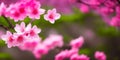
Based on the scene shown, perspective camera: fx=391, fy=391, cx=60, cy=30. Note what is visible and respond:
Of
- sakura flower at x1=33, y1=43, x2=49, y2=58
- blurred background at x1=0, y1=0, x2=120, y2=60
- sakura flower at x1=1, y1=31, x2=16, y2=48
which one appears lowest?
sakura flower at x1=1, y1=31, x2=16, y2=48

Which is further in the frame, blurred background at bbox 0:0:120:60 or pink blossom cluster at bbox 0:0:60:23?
blurred background at bbox 0:0:120:60

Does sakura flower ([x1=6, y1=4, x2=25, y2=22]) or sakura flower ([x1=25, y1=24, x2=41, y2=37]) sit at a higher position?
sakura flower ([x1=6, y1=4, x2=25, y2=22])

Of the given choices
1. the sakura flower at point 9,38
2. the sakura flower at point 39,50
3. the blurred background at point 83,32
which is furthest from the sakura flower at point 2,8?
the blurred background at point 83,32

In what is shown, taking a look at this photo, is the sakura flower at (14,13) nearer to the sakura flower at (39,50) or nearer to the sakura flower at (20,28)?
the sakura flower at (20,28)

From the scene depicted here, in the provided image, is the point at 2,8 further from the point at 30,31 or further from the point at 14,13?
the point at 30,31

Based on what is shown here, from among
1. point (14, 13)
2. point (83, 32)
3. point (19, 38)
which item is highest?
point (83, 32)

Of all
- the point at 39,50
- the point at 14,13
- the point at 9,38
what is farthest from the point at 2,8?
the point at 39,50

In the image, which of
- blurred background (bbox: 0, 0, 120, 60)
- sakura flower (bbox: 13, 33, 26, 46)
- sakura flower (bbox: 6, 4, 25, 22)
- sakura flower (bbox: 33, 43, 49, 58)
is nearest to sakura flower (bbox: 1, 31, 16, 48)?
sakura flower (bbox: 13, 33, 26, 46)

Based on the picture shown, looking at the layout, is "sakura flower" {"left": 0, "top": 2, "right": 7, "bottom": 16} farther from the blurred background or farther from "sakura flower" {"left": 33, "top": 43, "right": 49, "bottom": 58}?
the blurred background

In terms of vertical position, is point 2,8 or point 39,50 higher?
point 39,50
